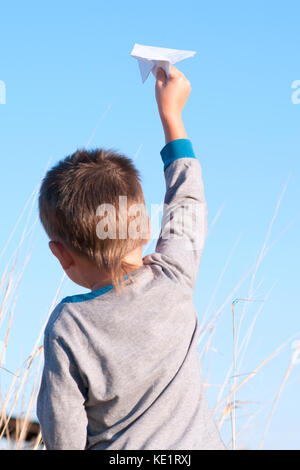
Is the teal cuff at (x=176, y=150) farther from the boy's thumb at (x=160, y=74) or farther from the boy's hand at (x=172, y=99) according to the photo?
the boy's thumb at (x=160, y=74)

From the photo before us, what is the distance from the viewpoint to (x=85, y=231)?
3.86 ft

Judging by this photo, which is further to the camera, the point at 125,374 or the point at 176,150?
the point at 176,150

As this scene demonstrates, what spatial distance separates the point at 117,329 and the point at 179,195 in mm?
326

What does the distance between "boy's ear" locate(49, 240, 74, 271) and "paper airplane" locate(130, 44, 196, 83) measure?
43 cm

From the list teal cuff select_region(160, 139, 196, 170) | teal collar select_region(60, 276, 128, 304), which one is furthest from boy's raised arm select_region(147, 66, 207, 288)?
teal collar select_region(60, 276, 128, 304)

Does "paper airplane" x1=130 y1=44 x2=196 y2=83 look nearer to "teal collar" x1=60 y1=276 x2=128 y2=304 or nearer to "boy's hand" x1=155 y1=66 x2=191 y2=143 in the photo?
"boy's hand" x1=155 y1=66 x2=191 y2=143

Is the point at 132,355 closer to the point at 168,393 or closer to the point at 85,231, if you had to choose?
the point at 168,393

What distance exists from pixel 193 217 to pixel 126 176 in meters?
0.16

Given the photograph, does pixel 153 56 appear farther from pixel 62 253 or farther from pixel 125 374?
pixel 125 374

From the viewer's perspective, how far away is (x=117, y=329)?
3.69ft

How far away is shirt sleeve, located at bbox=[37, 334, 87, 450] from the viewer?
43.8 inches

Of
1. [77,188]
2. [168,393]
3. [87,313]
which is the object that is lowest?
[168,393]

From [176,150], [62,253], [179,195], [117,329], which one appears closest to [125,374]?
[117,329]
